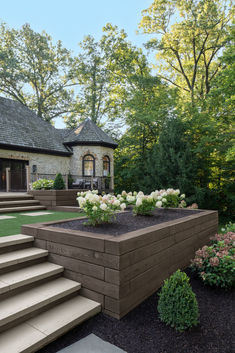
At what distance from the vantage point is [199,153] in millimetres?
13570

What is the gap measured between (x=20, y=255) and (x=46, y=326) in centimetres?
121

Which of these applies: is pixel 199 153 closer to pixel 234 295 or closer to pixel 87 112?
pixel 234 295

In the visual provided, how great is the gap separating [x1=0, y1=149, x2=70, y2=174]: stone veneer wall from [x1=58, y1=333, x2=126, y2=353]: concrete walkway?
12819mm

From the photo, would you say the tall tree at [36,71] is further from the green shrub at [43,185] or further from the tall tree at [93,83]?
the green shrub at [43,185]

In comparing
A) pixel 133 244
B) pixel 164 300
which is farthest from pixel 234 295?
pixel 133 244

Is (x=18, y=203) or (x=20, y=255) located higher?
(x=18, y=203)

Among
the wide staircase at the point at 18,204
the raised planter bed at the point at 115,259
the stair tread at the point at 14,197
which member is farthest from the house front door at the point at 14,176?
the raised planter bed at the point at 115,259

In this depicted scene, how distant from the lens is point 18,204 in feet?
26.3

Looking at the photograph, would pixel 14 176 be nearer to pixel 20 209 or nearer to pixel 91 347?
pixel 20 209

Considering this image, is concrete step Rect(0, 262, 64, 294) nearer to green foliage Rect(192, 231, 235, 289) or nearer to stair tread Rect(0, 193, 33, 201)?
green foliage Rect(192, 231, 235, 289)

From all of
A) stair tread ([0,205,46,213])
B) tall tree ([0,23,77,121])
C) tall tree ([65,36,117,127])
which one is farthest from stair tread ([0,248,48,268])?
tall tree ([0,23,77,121])

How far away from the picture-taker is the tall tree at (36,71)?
2184 centimetres

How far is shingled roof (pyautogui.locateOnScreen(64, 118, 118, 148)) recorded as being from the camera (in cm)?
1652

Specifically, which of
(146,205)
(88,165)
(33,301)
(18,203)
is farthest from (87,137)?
(33,301)
